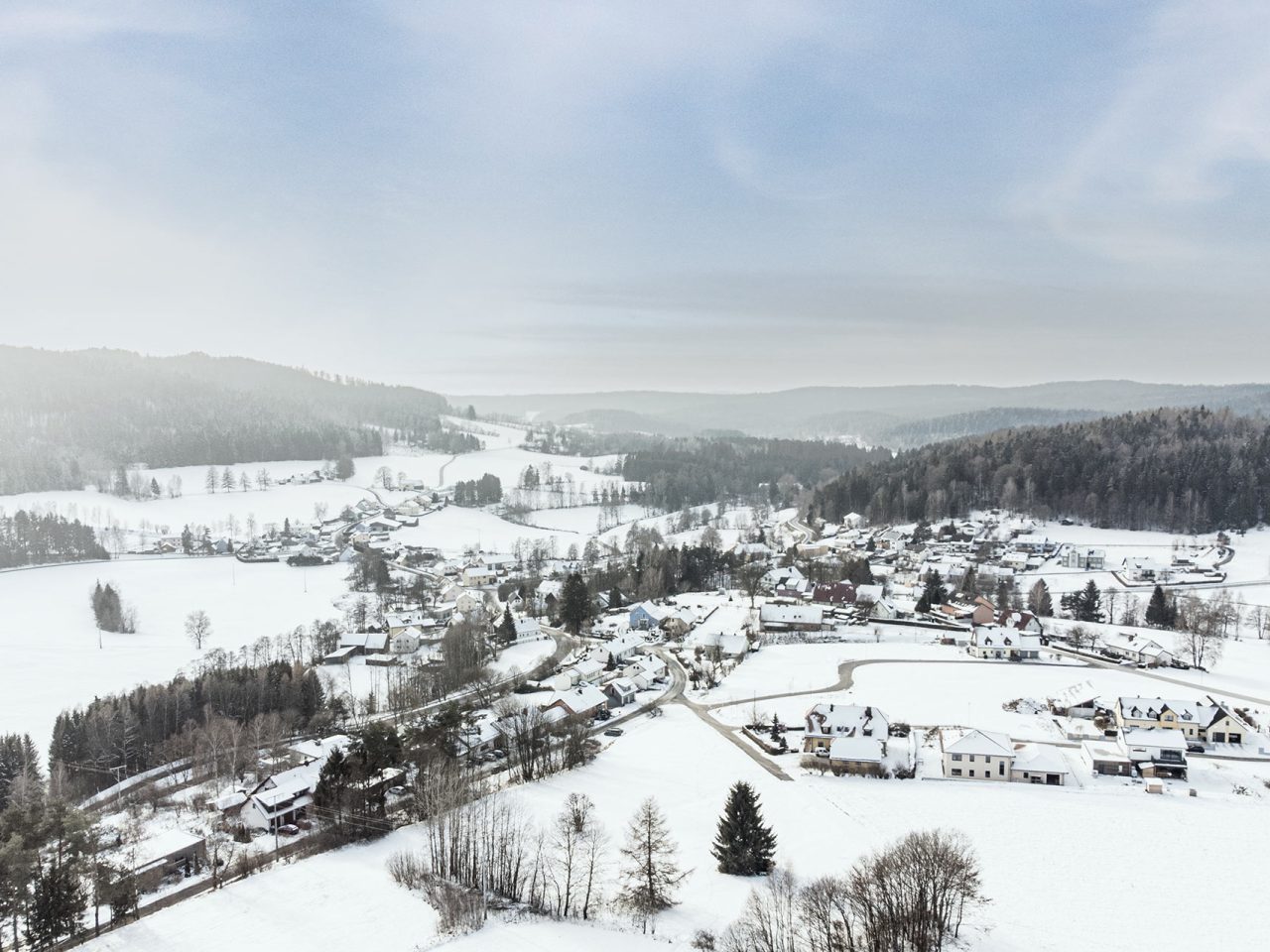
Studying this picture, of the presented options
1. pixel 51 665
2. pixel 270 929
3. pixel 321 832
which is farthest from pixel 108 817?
pixel 51 665

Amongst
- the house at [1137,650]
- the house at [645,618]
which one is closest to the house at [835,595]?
the house at [645,618]

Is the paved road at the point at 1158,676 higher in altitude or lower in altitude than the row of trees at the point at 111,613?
lower

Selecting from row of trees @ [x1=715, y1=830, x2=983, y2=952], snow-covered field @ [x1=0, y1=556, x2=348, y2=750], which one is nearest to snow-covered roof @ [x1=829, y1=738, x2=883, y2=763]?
row of trees @ [x1=715, y1=830, x2=983, y2=952]

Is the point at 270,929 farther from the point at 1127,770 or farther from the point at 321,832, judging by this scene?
the point at 1127,770

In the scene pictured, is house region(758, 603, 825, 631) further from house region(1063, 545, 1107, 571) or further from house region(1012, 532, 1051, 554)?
house region(1012, 532, 1051, 554)

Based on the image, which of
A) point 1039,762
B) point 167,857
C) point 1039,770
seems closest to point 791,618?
point 1039,762

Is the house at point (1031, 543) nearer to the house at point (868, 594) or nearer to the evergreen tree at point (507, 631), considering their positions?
the house at point (868, 594)

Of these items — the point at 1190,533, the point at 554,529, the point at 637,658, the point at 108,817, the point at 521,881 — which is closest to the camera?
the point at 521,881
